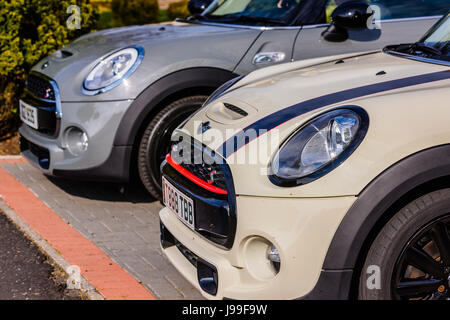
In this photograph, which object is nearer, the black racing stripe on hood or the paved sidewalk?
the black racing stripe on hood

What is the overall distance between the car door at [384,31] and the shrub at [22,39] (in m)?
2.82

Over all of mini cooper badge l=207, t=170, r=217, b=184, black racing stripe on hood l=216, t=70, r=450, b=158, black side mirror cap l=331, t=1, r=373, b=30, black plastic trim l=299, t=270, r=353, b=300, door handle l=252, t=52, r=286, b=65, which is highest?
black side mirror cap l=331, t=1, r=373, b=30

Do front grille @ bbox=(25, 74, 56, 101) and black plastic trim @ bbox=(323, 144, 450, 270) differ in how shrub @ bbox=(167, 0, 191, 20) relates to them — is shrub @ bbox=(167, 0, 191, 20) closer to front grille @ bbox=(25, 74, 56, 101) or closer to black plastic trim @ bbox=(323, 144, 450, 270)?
front grille @ bbox=(25, 74, 56, 101)

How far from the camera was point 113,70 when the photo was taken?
4.49m

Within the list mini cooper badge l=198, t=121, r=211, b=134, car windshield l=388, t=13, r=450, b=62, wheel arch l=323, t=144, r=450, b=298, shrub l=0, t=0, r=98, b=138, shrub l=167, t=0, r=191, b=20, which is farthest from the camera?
shrub l=167, t=0, r=191, b=20

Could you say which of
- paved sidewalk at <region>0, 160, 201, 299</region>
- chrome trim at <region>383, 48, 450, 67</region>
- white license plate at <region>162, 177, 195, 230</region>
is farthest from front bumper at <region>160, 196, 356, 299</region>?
chrome trim at <region>383, 48, 450, 67</region>

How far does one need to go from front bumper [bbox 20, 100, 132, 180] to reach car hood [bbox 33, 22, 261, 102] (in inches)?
2.9

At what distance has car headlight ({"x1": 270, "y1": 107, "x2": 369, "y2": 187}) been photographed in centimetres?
256

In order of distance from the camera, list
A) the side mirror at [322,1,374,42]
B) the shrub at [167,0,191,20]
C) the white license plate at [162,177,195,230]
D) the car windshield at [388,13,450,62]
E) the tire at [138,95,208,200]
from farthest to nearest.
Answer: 1. the shrub at [167,0,191,20]
2. the tire at [138,95,208,200]
3. the side mirror at [322,1,374,42]
4. the car windshield at [388,13,450,62]
5. the white license plate at [162,177,195,230]

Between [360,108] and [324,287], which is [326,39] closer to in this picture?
[360,108]

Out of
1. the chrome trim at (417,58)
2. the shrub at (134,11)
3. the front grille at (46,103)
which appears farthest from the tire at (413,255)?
the shrub at (134,11)

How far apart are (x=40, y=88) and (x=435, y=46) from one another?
281 cm

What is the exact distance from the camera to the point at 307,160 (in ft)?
8.55

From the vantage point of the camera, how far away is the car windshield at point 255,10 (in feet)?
16.3
